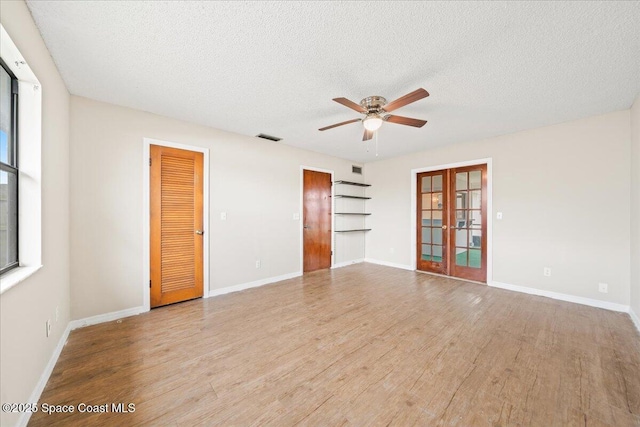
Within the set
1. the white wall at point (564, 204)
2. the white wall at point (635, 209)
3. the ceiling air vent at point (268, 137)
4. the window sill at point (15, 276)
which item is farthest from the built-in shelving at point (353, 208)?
the window sill at point (15, 276)

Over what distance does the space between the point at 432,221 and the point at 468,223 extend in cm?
65

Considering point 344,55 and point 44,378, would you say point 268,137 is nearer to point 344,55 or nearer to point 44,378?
point 344,55

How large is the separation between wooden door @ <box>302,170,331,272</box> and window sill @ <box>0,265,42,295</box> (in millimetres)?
3623

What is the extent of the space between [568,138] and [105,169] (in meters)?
6.08

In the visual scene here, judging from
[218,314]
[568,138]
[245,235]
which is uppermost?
[568,138]

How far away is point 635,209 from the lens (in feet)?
9.18

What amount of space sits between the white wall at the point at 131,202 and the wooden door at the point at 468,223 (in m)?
3.45

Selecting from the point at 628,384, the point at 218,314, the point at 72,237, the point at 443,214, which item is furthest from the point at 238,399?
the point at 443,214

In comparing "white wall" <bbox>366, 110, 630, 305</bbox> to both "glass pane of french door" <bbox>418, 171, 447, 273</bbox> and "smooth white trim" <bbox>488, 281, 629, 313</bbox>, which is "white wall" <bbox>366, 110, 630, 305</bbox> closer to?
"smooth white trim" <bbox>488, 281, 629, 313</bbox>

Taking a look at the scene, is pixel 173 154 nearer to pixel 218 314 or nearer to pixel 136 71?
pixel 136 71

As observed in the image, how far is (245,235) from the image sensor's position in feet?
13.0

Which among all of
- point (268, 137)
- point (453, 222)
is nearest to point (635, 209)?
point (453, 222)

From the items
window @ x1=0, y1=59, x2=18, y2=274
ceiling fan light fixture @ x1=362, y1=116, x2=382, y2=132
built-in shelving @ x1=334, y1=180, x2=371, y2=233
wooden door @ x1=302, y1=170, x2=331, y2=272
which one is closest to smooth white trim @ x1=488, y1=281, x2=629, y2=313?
built-in shelving @ x1=334, y1=180, x2=371, y2=233

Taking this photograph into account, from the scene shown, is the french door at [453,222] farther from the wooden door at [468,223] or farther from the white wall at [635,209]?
the white wall at [635,209]
